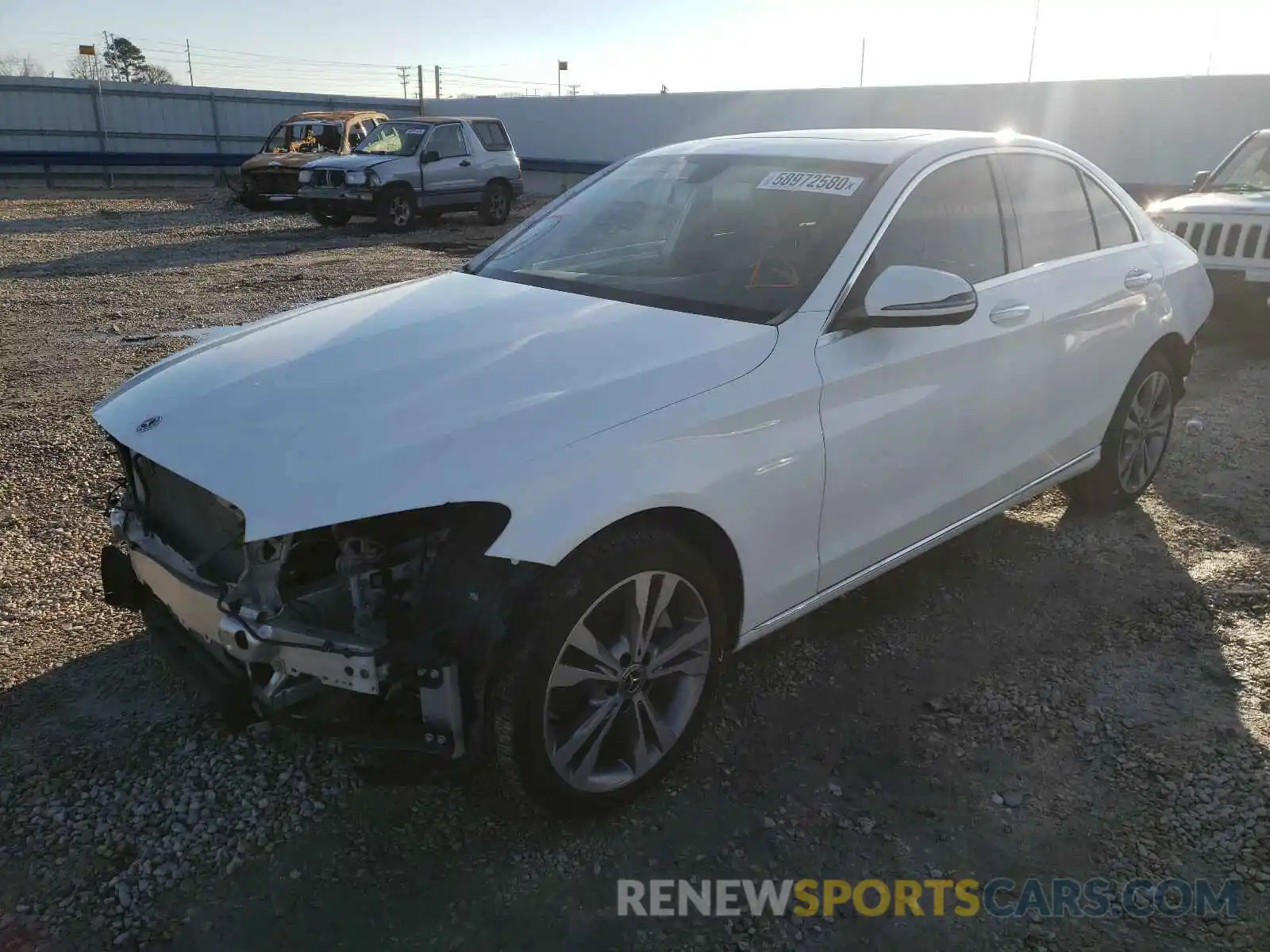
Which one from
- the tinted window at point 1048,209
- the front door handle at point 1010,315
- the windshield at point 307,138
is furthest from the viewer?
the windshield at point 307,138

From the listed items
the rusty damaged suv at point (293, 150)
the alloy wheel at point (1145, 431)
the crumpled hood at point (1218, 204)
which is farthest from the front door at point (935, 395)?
the rusty damaged suv at point (293, 150)

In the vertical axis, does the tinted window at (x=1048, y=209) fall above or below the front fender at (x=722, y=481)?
above

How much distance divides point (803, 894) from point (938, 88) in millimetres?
20733

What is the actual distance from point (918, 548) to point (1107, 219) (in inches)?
80.3

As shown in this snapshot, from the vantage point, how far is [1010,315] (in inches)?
141

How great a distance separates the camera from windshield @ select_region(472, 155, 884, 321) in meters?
3.14

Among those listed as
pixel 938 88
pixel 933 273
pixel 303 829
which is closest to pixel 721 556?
pixel 933 273

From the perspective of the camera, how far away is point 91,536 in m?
4.37

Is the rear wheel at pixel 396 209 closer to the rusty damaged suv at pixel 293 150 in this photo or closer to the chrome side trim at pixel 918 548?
the rusty damaged suv at pixel 293 150

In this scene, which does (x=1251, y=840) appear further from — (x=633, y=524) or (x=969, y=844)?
(x=633, y=524)

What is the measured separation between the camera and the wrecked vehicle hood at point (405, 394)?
2250 mm

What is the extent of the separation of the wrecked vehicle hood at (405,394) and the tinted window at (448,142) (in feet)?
48.5

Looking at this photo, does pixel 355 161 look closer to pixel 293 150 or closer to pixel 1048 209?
pixel 293 150

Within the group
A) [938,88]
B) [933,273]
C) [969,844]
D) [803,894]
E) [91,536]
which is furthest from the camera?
[938,88]
